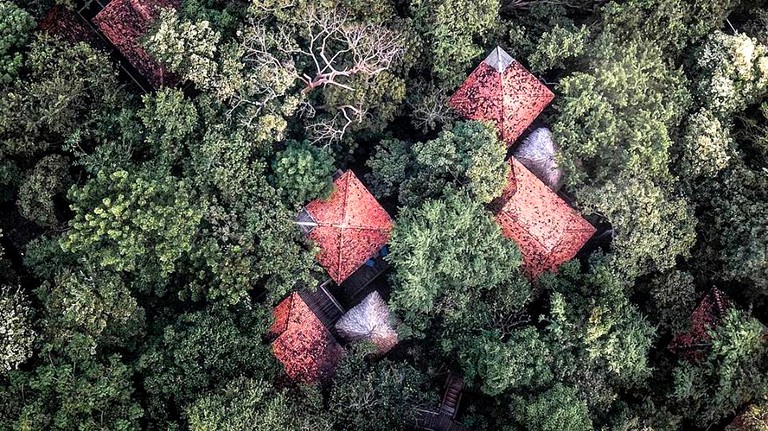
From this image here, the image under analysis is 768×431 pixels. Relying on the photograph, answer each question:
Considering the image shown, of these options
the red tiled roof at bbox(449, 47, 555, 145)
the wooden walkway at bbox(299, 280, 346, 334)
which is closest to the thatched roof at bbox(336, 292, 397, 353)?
the wooden walkway at bbox(299, 280, 346, 334)

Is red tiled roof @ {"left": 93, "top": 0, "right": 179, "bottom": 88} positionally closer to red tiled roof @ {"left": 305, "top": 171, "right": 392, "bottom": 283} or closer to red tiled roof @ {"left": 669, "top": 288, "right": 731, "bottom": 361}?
red tiled roof @ {"left": 305, "top": 171, "right": 392, "bottom": 283}

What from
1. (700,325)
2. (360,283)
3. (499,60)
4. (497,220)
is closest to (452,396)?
(360,283)

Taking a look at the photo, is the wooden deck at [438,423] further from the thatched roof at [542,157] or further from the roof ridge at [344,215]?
the thatched roof at [542,157]

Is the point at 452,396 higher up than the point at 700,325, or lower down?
higher up

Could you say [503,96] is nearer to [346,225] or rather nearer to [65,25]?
[346,225]

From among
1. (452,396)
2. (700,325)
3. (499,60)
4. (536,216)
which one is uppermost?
(499,60)

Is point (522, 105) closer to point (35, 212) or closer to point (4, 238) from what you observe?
point (35, 212)

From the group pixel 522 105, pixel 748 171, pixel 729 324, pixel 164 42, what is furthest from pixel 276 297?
pixel 748 171
